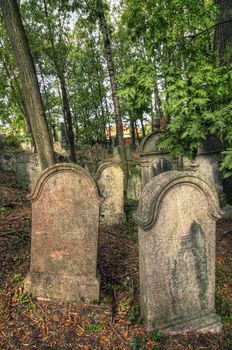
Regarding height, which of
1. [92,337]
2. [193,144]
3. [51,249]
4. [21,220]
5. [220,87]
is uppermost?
[220,87]

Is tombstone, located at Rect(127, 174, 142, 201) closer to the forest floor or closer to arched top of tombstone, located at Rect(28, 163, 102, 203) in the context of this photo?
the forest floor

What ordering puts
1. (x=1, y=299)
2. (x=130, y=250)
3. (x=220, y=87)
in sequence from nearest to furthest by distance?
(x=1, y=299), (x=220, y=87), (x=130, y=250)

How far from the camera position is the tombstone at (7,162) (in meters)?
15.4

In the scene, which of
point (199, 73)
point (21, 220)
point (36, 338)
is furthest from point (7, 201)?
point (199, 73)

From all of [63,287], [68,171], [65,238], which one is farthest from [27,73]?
[63,287]

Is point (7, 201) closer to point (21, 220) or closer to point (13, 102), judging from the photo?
point (21, 220)

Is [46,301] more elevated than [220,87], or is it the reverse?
[220,87]

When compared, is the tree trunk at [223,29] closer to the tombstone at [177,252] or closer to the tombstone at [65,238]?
the tombstone at [177,252]

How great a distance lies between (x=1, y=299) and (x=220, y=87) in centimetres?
422

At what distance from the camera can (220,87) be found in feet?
14.3

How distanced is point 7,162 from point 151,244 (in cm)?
1330

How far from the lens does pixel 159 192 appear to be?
3.52m

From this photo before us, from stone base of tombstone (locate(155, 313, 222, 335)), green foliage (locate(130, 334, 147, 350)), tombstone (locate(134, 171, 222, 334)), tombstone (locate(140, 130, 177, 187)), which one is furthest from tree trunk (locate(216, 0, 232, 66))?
green foliage (locate(130, 334, 147, 350))

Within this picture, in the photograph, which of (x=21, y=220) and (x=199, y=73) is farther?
Result: (x=21, y=220)
